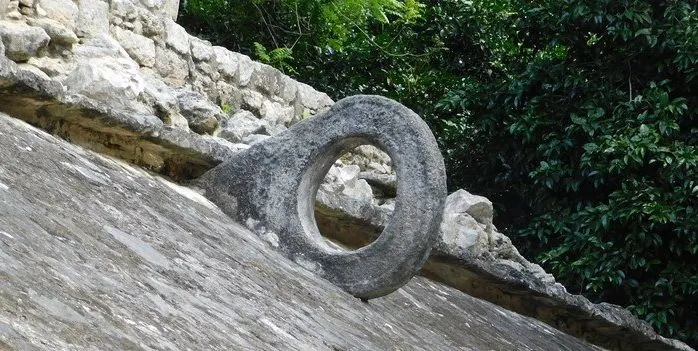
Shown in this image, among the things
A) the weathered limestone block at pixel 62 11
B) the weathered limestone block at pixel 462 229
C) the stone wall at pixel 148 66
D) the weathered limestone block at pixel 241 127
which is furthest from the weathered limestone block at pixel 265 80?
the weathered limestone block at pixel 62 11

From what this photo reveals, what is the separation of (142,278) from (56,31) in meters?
2.25

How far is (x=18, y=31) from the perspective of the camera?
16.5 ft

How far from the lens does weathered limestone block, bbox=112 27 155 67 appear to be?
18.9 ft

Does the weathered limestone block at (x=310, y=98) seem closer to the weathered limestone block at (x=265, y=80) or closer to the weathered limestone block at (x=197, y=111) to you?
the weathered limestone block at (x=265, y=80)

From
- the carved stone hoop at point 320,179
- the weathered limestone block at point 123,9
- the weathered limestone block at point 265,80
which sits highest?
the weathered limestone block at point 265,80

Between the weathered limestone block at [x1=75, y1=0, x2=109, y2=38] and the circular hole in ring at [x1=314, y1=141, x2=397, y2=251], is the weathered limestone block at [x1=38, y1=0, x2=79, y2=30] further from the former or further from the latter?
the circular hole in ring at [x1=314, y1=141, x2=397, y2=251]

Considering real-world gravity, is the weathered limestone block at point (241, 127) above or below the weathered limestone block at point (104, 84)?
above

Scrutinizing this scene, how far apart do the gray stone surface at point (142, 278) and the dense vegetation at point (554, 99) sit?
475 centimetres

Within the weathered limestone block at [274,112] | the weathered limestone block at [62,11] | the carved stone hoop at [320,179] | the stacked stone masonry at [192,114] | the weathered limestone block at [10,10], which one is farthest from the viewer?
the weathered limestone block at [274,112]

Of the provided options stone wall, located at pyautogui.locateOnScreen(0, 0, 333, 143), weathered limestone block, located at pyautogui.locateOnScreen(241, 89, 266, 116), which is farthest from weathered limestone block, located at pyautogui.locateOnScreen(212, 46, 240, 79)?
weathered limestone block, located at pyautogui.locateOnScreen(241, 89, 266, 116)

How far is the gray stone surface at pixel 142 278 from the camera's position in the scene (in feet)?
8.78

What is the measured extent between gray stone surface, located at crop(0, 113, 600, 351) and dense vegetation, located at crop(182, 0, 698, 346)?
4748mm

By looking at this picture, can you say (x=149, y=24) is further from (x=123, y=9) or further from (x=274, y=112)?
(x=274, y=112)

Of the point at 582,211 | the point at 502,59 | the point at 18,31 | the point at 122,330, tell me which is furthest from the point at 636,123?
the point at 122,330
